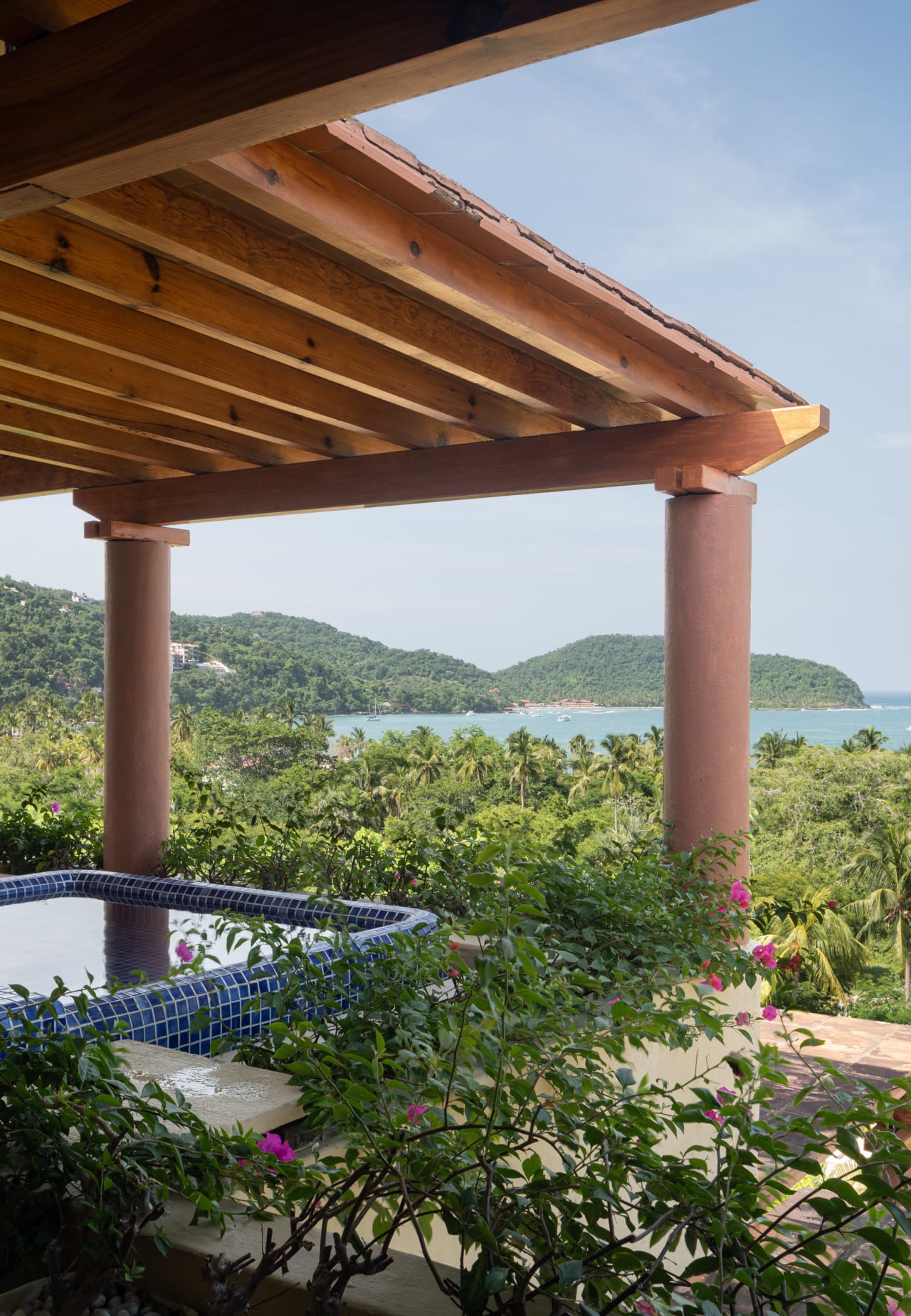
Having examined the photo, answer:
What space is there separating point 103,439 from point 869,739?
155 feet

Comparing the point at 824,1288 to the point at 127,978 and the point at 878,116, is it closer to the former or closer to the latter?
the point at 127,978

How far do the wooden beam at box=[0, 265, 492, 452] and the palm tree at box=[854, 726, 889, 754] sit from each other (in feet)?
152

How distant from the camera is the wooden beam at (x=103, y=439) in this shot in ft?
16.5

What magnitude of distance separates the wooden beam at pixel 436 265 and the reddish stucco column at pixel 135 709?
3424 millimetres

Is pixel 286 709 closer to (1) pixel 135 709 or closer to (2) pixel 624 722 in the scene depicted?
(1) pixel 135 709

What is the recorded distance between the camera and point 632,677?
51.8 m

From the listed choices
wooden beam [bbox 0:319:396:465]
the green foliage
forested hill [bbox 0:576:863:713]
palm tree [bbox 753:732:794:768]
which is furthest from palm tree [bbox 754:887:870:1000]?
wooden beam [bbox 0:319:396:465]

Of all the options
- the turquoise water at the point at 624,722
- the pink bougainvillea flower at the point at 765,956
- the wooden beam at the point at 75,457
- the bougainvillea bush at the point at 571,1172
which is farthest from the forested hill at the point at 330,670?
the bougainvillea bush at the point at 571,1172

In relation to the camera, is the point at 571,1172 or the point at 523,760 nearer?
the point at 571,1172

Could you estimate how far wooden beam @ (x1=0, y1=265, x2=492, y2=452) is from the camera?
3500 millimetres

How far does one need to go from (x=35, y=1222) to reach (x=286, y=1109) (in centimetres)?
83

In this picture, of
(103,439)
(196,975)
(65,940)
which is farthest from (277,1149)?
(103,439)

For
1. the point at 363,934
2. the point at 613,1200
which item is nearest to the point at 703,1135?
the point at 363,934

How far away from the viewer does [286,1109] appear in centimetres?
251
